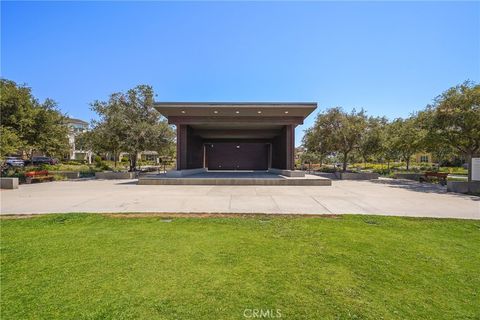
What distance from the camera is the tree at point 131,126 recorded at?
73.7 ft

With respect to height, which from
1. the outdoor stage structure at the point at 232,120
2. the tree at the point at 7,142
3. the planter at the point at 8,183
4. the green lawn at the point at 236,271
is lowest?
the green lawn at the point at 236,271

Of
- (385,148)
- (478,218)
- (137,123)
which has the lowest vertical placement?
(478,218)

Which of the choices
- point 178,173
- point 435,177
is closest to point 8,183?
point 178,173

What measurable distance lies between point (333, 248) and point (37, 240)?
5.96 metres

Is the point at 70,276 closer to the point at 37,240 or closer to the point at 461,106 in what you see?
the point at 37,240

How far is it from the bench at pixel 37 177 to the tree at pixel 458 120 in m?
27.6

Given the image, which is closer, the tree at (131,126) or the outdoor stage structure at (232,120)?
the outdoor stage structure at (232,120)

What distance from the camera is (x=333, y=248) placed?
16.2ft

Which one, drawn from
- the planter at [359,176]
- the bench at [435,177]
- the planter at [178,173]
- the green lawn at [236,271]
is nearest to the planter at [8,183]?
the planter at [178,173]

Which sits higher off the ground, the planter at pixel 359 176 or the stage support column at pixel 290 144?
the stage support column at pixel 290 144

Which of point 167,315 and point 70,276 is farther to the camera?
point 70,276

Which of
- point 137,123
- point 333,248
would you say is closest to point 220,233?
point 333,248

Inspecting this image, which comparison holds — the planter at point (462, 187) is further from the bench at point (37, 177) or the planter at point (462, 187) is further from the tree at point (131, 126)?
the bench at point (37, 177)

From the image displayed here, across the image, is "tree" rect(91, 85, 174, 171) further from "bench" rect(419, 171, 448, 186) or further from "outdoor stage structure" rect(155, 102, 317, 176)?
"bench" rect(419, 171, 448, 186)
